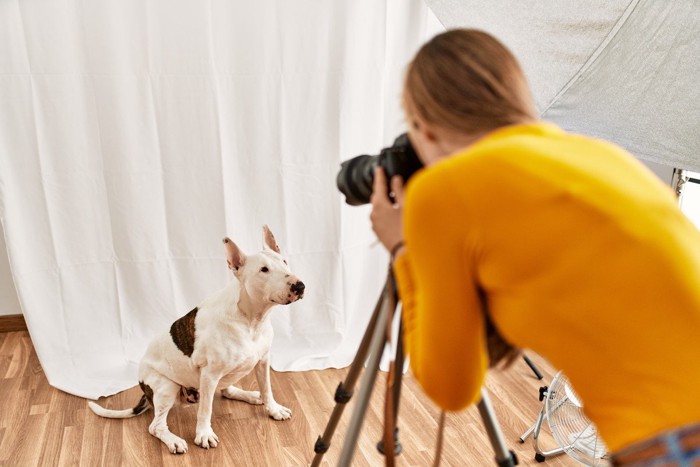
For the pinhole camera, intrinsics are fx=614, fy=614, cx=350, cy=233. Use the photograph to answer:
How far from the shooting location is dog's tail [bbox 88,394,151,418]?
6.96 feet

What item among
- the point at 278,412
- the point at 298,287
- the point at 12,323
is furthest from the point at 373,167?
the point at 12,323

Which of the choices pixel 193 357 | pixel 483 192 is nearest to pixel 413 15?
pixel 193 357

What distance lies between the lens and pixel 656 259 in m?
0.65

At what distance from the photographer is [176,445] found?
6.41ft

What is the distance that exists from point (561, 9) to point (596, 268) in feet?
3.91

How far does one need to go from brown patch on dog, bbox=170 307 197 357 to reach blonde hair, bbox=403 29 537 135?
1.49m

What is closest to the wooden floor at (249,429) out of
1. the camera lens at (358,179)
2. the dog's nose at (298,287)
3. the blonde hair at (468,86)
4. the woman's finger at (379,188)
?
the dog's nose at (298,287)

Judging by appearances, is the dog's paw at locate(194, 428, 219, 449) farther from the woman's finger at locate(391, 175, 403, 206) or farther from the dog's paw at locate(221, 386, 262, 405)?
the woman's finger at locate(391, 175, 403, 206)

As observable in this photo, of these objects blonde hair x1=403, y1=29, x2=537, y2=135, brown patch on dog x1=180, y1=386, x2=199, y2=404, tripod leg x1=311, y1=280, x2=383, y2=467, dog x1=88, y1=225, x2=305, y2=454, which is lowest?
brown patch on dog x1=180, y1=386, x2=199, y2=404

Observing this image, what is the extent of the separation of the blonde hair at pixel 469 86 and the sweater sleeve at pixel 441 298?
0.35ft

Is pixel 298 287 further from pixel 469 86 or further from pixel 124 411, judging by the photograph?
pixel 469 86

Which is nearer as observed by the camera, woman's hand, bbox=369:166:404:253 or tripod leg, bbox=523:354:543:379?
woman's hand, bbox=369:166:404:253

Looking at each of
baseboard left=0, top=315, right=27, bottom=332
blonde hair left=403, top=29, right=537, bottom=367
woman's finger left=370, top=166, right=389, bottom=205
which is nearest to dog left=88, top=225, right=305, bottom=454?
baseboard left=0, top=315, right=27, bottom=332

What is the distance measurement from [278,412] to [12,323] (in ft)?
4.56
